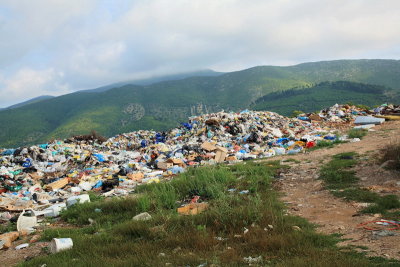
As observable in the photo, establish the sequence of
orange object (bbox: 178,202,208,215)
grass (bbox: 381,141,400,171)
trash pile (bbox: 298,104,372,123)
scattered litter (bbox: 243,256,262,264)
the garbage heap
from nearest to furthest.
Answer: scattered litter (bbox: 243,256,262,264) → orange object (bbox: 178,202,208,215) → grass (bbox: 381,141,400,171) → the garbage heap → trash pile (bbox: 298,104,372,123)

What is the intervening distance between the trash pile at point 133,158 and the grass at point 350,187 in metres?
2.49

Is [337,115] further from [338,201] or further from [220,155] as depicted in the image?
[338,201]

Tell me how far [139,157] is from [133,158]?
0.31 m

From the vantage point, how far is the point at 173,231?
3.50 metres

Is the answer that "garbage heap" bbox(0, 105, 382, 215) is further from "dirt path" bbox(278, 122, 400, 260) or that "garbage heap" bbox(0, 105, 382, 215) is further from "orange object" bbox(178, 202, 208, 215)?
"dirt path" bbox(278, 122, 400, 260)

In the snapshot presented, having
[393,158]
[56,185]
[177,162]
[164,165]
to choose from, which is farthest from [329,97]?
[56,185]

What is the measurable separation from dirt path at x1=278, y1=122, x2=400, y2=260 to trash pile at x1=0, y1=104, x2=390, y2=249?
1.85 meters

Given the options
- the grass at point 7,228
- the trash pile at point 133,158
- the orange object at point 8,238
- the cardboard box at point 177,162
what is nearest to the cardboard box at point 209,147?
the trash pile at point 133,158

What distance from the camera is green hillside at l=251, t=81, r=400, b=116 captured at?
7538 cm

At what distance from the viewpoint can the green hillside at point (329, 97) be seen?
2968 inches

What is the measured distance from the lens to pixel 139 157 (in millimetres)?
12234

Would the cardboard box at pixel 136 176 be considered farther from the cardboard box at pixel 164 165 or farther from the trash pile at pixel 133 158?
the cardboard box at pixel 164 165

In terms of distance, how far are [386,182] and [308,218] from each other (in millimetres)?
1969

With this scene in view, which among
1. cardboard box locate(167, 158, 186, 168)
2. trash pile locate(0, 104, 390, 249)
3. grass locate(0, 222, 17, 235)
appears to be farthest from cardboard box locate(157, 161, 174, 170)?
grass locate(0, 222, 17, 235)
